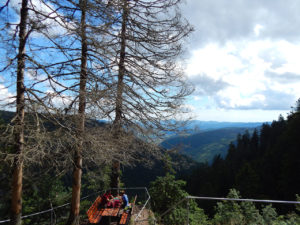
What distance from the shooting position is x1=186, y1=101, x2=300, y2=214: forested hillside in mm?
35250

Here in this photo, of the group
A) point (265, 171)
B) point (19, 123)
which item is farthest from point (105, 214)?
point (265, 171)

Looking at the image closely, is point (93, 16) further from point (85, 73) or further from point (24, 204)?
point (24, 204)

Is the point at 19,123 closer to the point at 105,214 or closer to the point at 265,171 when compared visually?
the point at 105,214

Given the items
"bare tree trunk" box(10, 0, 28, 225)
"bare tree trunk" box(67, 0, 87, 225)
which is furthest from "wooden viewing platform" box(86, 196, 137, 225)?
"bare tree trunk" box(10, 0, 28, 225)

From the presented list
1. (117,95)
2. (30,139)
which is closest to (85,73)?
(117,95)

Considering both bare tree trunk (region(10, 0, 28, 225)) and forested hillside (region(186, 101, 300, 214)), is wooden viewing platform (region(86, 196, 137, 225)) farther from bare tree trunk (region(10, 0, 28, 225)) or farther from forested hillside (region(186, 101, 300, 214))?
forested hillside (region(186, 101, 300, 214))

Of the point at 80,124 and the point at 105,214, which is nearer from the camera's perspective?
the point at 80,124

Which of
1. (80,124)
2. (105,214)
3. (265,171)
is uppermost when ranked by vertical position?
(80,124)

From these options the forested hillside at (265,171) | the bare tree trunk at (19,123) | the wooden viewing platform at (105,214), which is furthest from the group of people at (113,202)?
the forested hillside at (265,171)

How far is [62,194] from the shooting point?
10.6 m

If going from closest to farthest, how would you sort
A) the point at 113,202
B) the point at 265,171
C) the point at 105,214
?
the point at 105,214 < the point at 113,202 < the point at 265,171

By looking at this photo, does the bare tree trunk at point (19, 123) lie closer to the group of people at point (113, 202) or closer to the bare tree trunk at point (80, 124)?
the bare tree trunk at point (80, 124)

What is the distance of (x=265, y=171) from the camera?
148ft

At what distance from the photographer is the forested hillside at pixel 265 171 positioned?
3525 cm
